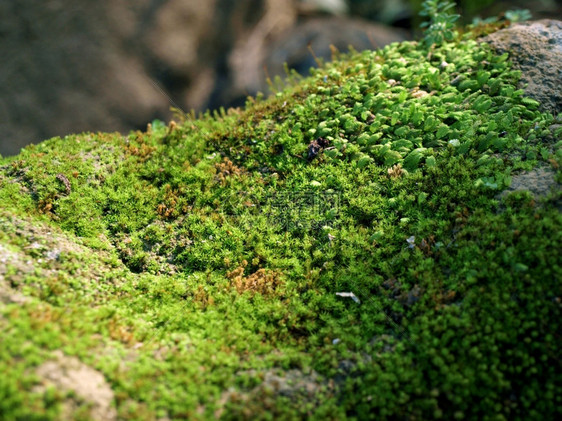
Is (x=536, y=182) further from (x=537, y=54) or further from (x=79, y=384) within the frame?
(x=79, y=384)

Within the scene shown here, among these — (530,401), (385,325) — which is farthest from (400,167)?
(530,401)

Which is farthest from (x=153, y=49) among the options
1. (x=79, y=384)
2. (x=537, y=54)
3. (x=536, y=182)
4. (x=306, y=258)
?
(x=536, y=182)

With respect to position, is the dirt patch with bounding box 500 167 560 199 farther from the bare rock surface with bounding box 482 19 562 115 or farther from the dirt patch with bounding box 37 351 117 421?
the dirt patch with bounding box 37 351 117 421

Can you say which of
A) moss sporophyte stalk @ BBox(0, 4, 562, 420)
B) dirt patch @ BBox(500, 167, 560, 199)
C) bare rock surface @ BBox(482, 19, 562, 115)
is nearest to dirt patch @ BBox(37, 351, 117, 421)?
moss sporophyte stalk @ BBox(0, 4, 562, 420)

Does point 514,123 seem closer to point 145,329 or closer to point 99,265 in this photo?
point 145,329

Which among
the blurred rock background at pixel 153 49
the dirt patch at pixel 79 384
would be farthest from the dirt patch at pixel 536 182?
the blurred rock background at pixel 153 49

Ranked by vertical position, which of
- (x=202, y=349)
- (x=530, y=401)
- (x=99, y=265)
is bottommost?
(x=530, y=401)
